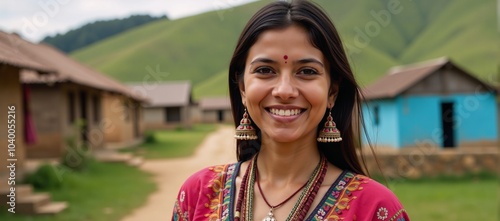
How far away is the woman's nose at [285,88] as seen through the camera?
1861mm

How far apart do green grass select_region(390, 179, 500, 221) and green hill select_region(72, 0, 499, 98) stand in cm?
5782

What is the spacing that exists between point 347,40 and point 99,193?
63825mm

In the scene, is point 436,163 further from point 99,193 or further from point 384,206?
point 384,206

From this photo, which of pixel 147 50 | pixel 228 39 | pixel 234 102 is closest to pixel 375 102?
pixel 234 102

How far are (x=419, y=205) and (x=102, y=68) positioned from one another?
244ft

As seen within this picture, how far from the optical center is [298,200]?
6.47ft

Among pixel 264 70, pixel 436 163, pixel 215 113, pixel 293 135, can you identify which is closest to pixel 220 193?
pixel 293 135

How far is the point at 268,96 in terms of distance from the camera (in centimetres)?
193

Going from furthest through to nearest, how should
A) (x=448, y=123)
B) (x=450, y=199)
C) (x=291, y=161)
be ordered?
(x=448, y=123), (x=450, y=199), (x=291, y=161)

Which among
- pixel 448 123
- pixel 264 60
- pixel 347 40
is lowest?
pixel 448 123

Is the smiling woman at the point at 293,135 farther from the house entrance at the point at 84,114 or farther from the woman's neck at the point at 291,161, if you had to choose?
the house entrance at the point at 84,114

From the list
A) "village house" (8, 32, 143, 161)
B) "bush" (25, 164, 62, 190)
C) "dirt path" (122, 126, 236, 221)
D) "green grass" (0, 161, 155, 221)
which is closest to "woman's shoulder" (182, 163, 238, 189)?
"dirt path" (122, 126, 236, 221)

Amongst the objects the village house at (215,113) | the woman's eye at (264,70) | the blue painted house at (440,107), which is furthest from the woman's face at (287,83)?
the village house at (215,113)

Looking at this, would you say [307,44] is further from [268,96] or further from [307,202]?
[307,202]
